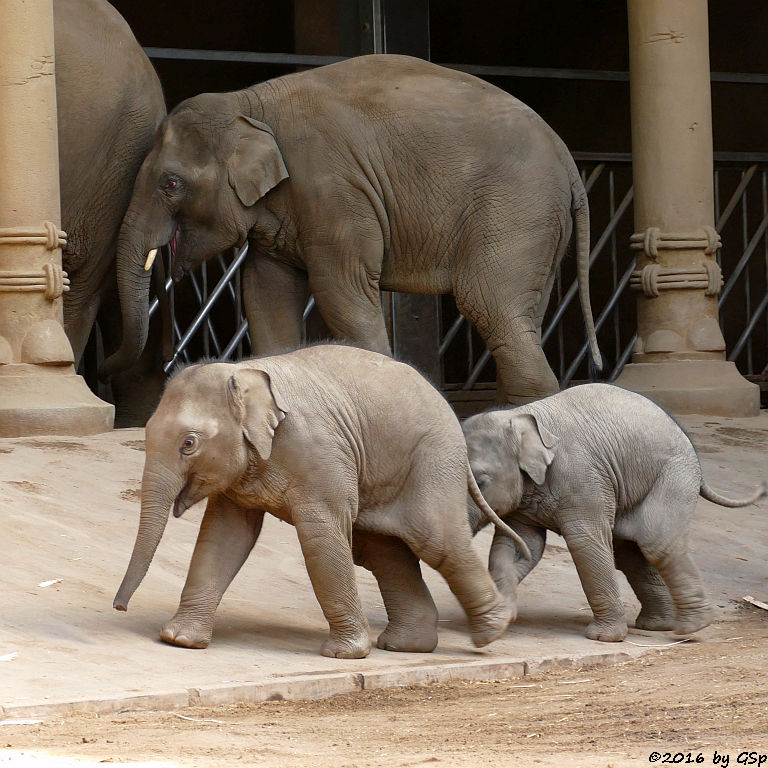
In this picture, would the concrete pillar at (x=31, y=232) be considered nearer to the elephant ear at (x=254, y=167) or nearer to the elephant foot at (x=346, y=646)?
the elephant ear at (x=254, y=167)

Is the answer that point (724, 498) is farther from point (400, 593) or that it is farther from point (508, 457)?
point (400, 593)

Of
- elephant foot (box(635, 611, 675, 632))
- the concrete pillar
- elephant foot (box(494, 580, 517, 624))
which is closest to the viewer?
elephant foot (box(494, 580, 517, 624))

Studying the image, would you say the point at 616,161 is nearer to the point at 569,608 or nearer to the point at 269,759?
the point at 569,608

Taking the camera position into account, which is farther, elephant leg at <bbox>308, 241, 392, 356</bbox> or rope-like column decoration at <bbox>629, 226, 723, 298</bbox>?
rope-like column decoration at <bbox>629, 226, 723, 298</bbox>

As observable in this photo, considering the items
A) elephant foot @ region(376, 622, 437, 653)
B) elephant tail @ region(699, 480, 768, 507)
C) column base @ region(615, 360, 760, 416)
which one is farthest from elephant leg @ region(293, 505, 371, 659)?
column base @ region(615, 360, 760, 416)

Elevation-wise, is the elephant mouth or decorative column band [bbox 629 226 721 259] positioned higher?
the elephant mouth

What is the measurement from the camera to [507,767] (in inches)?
117

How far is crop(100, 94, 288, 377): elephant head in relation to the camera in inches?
290

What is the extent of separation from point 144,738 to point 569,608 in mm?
2288

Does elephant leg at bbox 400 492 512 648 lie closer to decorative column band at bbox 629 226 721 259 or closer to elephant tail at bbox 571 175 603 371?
elephant tail at bbox 571 175 603 371

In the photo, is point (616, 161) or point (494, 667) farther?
point (616, 161)

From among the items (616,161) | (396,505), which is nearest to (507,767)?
(396,505)

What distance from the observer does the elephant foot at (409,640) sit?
440 cm

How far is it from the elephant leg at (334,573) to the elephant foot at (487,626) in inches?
14.2
